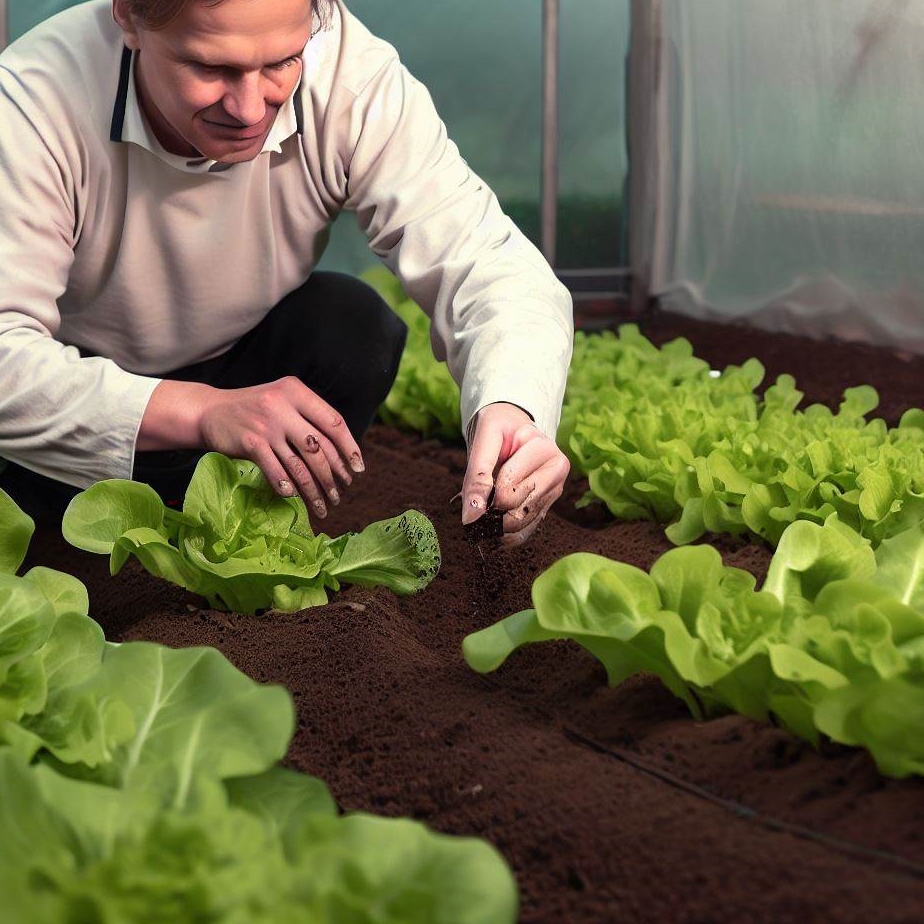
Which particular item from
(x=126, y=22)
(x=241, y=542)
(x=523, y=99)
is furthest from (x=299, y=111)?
(x=523, y=99)

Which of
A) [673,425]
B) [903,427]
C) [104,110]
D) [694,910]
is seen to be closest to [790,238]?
[903,427]

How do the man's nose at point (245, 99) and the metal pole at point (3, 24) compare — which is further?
the metal pole at point (3, 24)

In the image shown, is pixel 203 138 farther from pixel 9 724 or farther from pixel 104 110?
pixel 9 724

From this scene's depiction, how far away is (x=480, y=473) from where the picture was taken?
197 cm

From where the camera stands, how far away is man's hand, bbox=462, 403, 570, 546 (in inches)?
77.5

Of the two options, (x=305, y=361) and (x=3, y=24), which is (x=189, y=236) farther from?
(x=3, y=24)

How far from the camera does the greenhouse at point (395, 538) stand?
1283mm

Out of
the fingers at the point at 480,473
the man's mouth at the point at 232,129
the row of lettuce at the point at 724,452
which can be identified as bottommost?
the row of lettuce at the point at 724,452

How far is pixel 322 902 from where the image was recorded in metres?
1.09

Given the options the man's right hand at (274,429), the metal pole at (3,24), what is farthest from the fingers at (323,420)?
the metal pole at (3,24)

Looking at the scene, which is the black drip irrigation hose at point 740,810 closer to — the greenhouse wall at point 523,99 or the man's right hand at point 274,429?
the man's right hand at point 274,429

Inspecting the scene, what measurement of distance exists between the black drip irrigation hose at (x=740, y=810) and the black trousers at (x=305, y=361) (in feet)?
4.06

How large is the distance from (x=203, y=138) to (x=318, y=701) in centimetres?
93

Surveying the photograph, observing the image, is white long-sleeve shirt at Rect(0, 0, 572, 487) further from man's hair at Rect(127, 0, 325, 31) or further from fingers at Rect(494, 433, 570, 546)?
man's hair at Rect(127, 0, 325, 31)
